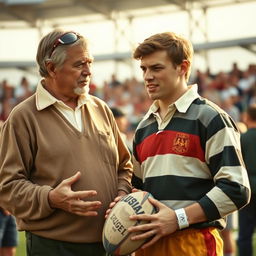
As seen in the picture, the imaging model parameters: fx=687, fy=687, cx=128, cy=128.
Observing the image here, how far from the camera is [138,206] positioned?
3699mm

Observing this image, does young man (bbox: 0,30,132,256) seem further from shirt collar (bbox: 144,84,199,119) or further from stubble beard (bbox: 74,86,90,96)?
shirt collar (bbox: 144,84,199,119)

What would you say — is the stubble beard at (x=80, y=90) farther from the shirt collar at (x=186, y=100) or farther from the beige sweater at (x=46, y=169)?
the shirt collar at (x=186, y=100)

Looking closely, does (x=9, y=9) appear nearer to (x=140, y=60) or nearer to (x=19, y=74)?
(x=19, y=74)

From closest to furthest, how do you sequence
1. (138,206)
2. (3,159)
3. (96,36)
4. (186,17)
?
(138,206) → (3,159) → (186,17) → (96,36)

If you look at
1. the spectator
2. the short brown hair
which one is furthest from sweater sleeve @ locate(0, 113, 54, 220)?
the spectator

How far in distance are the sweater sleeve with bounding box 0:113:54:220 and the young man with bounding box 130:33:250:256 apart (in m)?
0.59

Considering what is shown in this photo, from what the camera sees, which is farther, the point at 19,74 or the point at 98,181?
the point at 19,74

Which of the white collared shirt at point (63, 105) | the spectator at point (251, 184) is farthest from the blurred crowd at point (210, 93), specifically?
the white collared shirt at point (63, 105)

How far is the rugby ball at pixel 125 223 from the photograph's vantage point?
369cm

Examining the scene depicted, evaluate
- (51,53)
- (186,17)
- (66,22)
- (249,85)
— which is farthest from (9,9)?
(51,53)

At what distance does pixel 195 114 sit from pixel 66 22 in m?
18.3

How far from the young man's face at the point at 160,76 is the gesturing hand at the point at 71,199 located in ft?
2.14

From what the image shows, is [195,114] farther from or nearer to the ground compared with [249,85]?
farther from the ground

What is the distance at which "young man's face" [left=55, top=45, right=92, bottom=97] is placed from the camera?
403 cm
